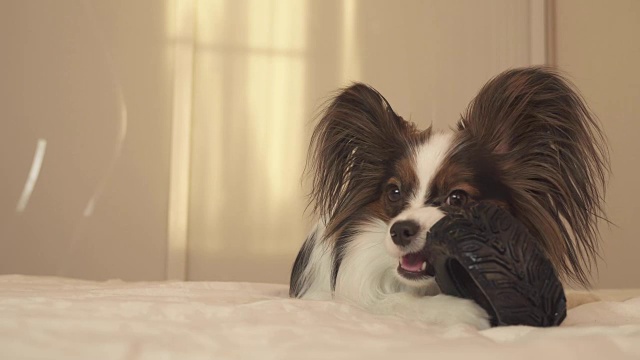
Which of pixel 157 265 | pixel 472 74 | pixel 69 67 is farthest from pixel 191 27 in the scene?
pixel 472 74

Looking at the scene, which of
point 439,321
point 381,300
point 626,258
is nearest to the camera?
point 439,321

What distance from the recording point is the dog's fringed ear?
184 centimetres

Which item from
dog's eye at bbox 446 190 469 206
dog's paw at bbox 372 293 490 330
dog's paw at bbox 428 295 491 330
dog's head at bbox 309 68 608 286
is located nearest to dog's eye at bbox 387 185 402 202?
dog's head at bbox 309 68 608 286

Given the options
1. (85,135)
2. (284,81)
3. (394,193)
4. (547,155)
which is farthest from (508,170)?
(85,135)

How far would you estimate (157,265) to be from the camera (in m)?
4.64

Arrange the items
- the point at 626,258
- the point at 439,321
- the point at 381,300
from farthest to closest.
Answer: the point at 626,258 < the point at 381,300 < the point at 439,321

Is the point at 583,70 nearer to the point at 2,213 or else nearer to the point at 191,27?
the point at 191,27

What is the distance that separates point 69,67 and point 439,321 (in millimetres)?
3844

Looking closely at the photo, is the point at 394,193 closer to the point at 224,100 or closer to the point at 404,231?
the point at 404,231

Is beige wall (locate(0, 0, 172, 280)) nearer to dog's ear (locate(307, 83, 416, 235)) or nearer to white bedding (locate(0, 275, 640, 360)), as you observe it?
dog's ear (locate(307, 83, 416, 235))

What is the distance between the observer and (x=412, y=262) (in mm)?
1747

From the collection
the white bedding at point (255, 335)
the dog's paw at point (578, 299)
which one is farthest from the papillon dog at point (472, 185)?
the white bedding at point (255, 335)

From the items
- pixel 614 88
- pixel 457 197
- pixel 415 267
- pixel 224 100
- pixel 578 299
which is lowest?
pixel 578 299

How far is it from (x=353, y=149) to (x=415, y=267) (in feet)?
1.72
